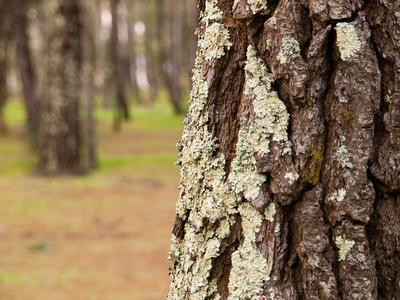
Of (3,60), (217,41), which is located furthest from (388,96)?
(3,60)

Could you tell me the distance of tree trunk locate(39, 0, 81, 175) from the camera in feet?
33.1

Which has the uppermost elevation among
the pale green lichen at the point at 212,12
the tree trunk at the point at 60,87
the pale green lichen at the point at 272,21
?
the pale green lichen at the point at 212,12

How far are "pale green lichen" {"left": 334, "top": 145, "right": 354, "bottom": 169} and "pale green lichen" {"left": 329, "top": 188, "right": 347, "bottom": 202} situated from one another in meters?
0.07

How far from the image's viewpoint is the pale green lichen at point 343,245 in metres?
1.47

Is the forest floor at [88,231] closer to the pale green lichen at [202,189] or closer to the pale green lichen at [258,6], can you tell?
the pale green lichen at [202,189]

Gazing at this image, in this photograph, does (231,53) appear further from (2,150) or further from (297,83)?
(2,150)

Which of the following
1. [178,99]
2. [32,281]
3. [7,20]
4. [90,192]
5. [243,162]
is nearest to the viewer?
[243,162]

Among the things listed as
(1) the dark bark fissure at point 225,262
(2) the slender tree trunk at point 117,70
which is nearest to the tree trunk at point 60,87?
(1) the dark bark fissure at point 225,262

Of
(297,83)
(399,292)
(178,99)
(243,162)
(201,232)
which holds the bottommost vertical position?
(178,99)

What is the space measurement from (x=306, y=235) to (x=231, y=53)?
67 cm

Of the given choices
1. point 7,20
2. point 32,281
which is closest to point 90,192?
point 32,281

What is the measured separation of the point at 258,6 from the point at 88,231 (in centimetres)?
596

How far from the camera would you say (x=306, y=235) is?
1.50m

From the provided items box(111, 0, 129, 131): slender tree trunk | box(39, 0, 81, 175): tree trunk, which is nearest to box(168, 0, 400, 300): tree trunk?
box(39, 0, 81, 175): tree trunk
